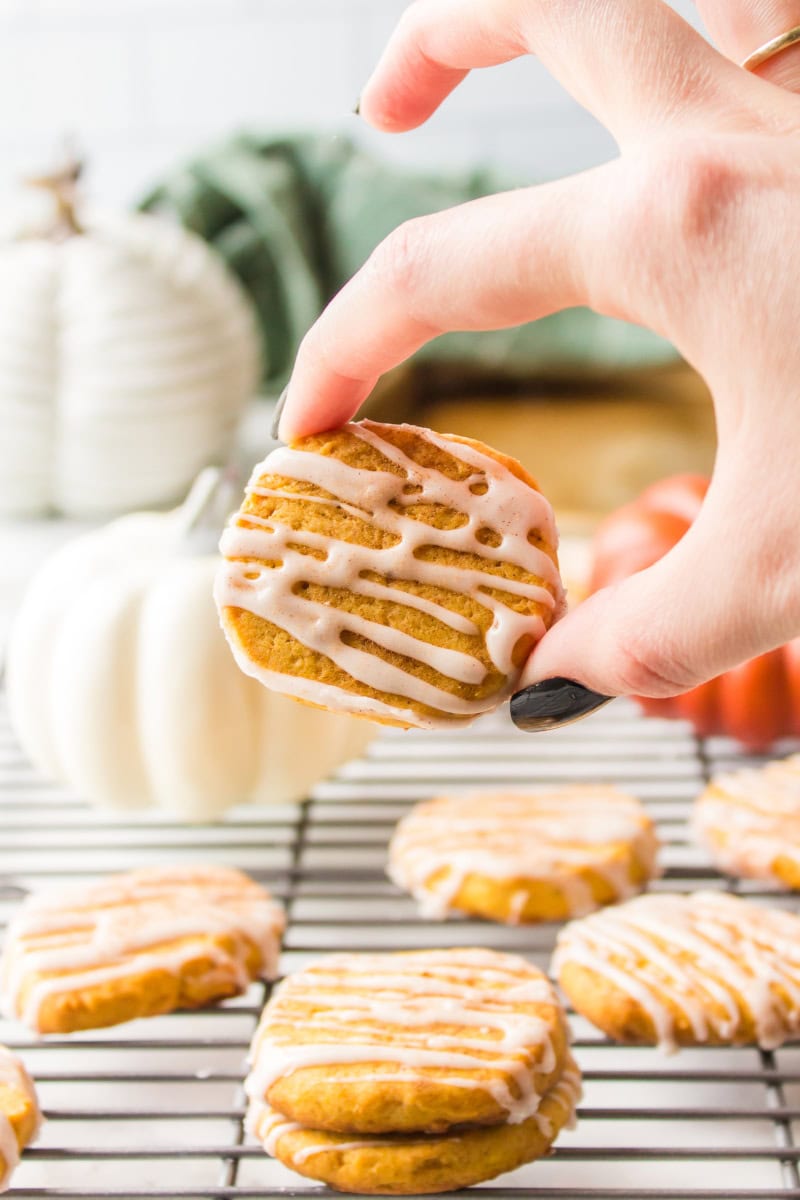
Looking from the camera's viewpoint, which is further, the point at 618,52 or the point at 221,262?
the point at 221,262

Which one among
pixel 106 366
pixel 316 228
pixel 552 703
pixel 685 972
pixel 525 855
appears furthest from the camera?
pixel 316 228

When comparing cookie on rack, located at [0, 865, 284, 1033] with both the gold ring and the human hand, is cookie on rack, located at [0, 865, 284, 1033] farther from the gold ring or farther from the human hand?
the gold ring

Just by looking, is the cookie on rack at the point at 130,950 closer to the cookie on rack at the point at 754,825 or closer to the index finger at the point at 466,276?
the cookie on rack at the point at 754,825

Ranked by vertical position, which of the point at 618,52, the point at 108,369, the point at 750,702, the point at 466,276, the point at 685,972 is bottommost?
the point at 750,702

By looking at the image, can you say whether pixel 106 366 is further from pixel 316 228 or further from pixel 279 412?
pixel 279 412

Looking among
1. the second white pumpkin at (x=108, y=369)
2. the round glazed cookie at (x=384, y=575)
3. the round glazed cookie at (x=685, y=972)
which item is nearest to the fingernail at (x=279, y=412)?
the round glazed cookie at (x=384, y=575)

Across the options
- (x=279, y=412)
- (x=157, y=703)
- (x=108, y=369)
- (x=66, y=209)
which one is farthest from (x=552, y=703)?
(x=66, y=209)
